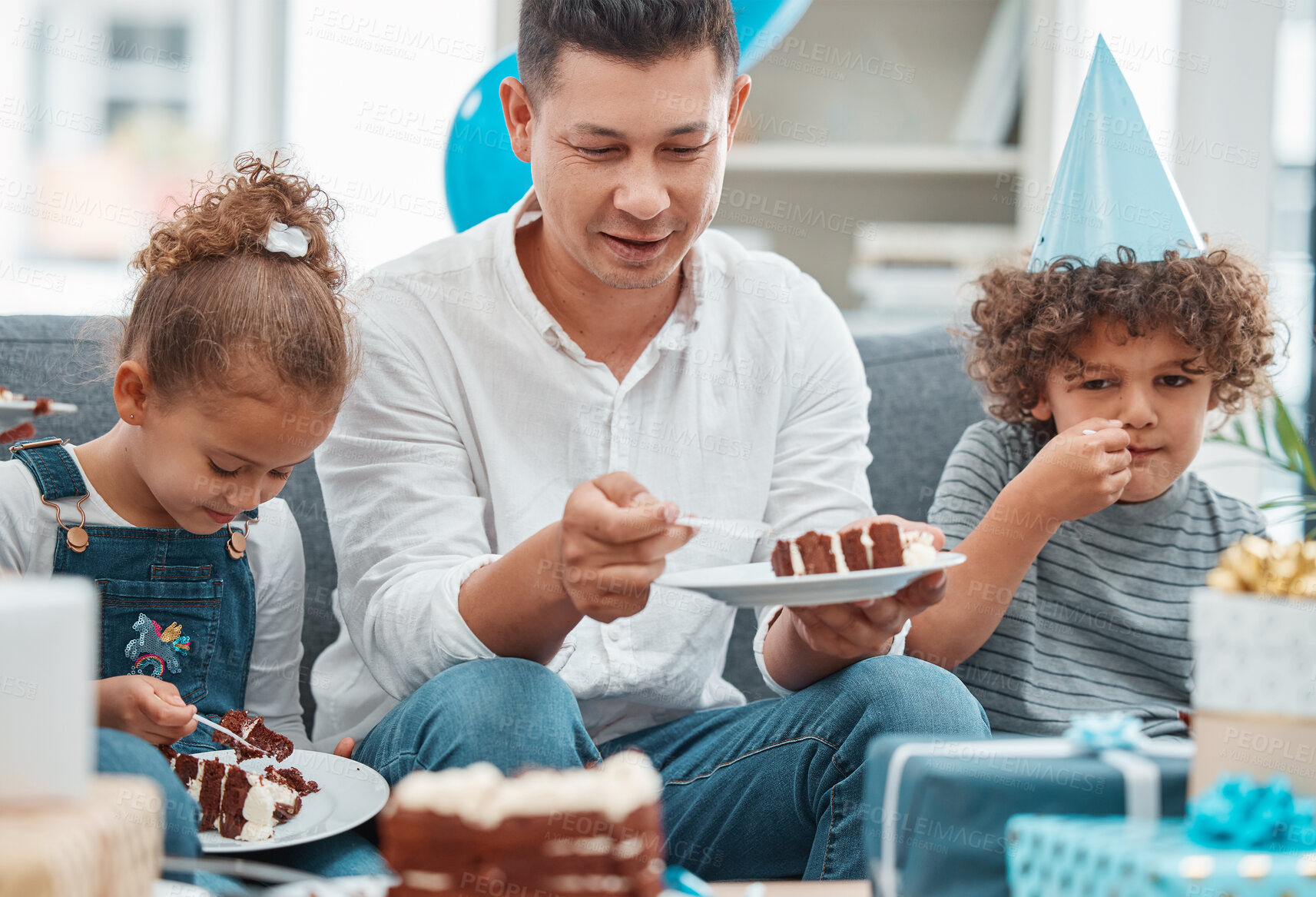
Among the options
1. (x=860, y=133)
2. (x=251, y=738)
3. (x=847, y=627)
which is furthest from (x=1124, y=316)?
(x=860, y=133)

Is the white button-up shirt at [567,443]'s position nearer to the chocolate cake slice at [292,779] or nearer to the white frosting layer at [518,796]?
the chocolate cake slice at [292,779]

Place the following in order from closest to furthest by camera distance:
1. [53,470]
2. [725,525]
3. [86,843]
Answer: [86,843] < [725,525] < [53,470]

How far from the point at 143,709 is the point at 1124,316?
4.03 feet

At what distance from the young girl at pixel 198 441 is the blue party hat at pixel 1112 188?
3.14ft

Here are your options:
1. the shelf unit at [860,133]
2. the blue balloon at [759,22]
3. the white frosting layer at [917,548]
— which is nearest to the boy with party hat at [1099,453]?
the white frosting layer at [917,548]

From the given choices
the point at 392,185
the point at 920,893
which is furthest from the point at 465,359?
the point at 392,185

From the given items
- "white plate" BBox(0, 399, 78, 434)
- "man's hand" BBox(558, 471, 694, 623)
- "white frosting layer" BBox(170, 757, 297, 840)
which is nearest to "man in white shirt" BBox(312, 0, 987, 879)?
"man's hand" BBox(558, 471, 694, 623)

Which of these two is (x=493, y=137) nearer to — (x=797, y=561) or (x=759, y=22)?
(x=759, y=22)

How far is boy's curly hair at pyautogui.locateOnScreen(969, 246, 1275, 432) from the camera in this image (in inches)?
58.1

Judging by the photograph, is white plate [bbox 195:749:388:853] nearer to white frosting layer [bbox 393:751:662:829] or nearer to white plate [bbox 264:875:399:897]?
white plate [bbox 264:875:399:897]

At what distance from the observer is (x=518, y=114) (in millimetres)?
1455

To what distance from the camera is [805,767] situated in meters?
1.20

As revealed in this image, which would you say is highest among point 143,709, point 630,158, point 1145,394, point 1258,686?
point 630,158

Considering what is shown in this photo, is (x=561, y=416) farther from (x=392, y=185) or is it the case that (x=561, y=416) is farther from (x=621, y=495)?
(x=392, y=185)
